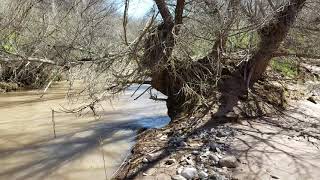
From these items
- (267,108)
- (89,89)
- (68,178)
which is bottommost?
(68,178)

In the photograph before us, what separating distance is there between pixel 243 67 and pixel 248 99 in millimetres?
1144

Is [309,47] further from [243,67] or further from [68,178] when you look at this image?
[68,178]

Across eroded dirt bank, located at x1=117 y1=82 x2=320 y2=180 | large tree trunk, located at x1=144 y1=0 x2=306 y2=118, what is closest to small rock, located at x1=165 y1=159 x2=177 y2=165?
eroded dirt bank, located at x1=117 y1=82 x2=320 y2=180

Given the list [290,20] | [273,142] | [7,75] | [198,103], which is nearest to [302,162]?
[273,142]

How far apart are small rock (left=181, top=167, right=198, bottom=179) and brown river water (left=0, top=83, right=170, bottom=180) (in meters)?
1.61

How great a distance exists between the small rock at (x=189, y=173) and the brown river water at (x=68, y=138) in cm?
161

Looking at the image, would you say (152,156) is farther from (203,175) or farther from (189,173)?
(203,175)

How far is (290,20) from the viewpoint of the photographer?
34.2 feet

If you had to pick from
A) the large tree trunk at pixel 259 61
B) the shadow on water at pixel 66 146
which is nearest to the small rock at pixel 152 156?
the shadow on water at pixel 66 146

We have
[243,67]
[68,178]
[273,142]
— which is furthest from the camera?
[243,67]

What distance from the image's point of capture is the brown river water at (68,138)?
321 inches

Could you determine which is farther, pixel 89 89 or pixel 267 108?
pixel 267 108

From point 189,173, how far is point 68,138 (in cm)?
499

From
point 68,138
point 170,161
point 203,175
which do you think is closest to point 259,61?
point 170,161
